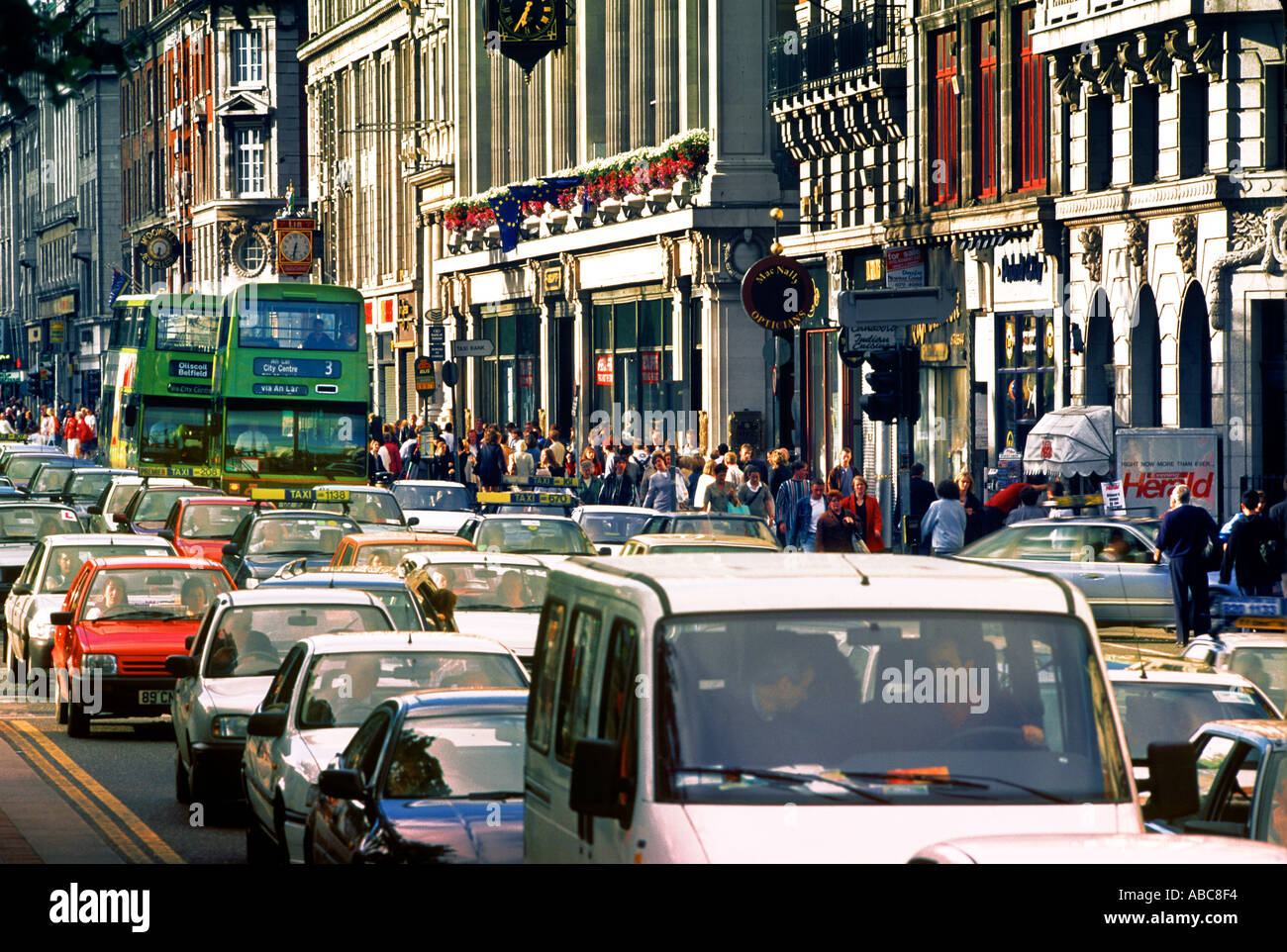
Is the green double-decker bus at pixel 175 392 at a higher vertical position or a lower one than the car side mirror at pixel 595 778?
higher

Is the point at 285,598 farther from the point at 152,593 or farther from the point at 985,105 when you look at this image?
the point at 985,105

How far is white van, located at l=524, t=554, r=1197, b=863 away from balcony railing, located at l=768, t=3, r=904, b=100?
36.0 metres

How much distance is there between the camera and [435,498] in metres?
35.9

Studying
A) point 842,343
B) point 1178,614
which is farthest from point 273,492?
point 1178,614

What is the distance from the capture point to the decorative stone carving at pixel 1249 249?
31.0 m

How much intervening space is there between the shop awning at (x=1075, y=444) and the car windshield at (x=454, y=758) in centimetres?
2133

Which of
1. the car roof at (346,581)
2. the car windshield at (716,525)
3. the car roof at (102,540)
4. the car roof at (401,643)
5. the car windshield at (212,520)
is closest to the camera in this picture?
the car roof at (401,643)

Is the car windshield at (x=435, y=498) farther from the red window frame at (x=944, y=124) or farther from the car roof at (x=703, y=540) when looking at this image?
the car roof at (x=703, y=540)

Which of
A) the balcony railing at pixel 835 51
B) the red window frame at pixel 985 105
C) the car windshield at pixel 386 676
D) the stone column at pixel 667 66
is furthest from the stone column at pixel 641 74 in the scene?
the car windshield at pixel 386 676

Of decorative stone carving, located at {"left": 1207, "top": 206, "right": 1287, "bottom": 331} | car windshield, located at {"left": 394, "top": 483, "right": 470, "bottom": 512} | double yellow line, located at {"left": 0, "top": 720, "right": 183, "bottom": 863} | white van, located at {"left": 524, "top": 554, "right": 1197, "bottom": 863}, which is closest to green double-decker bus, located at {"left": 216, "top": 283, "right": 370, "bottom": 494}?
car windshield, located at {"left": 394, "top": 483, "right": 470, "bottom": 512}

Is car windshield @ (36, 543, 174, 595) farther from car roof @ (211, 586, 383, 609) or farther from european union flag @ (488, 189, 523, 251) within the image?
european union flag @ (488, 189, 523, 251)

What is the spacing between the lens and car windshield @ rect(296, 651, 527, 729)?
1313 cm

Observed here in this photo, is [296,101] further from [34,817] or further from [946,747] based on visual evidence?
[946,747]
